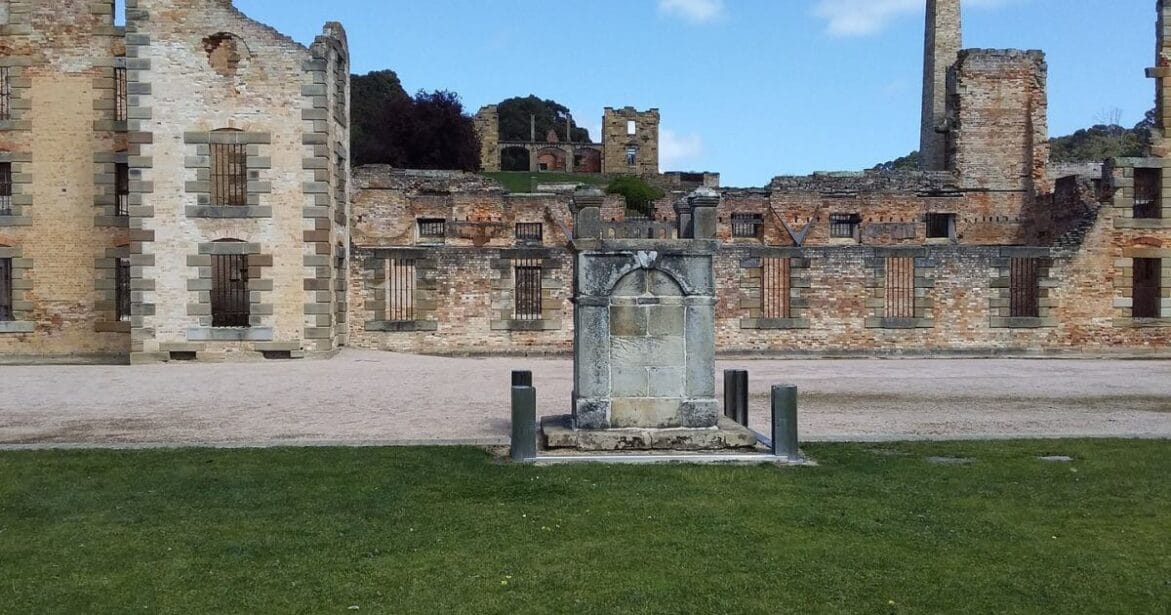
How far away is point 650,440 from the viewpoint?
9.27 meters

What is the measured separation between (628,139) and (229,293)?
4323cm

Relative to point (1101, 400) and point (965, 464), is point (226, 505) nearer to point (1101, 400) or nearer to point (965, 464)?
point (965, 464)

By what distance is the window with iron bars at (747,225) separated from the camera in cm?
3241

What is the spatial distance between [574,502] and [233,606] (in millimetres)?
2707

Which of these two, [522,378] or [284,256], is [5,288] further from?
[522,378]

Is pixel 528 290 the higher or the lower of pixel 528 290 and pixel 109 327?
the higher

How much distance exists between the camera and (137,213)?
795 inches

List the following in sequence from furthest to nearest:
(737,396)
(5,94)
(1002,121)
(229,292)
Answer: (1002,121) → (229,292) → (5,94) → (737,396)

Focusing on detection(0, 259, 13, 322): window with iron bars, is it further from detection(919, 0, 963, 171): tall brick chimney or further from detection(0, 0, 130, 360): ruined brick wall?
detection(919, 0, 963, 171): tall brick chimney

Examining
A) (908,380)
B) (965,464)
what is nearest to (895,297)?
Answer: (908,380)

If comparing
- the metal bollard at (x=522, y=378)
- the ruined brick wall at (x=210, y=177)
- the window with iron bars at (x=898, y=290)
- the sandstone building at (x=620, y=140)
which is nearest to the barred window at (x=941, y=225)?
the window with iron bars at (x=898, y=290)

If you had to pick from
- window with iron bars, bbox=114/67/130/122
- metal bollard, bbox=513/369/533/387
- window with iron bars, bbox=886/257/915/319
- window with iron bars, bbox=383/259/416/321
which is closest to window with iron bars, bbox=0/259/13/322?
window with iron bars, bbox=114/67/130/122

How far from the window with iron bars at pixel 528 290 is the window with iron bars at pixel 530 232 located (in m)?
7.25

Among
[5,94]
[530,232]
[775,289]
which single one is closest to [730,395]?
[775,289]
